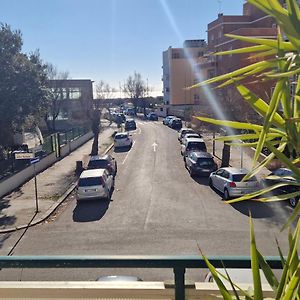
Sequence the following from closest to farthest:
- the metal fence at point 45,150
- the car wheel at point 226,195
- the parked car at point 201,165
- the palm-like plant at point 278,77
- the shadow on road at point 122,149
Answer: the palm-like plant at point 278,77 → the car wheel at point 226,195 → the metal fence at point 45,150 → the parked car at point 201,165 → the shadow on road at point 122,149

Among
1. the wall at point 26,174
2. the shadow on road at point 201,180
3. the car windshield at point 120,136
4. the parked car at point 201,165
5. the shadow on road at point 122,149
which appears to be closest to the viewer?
the wall at point 26,174

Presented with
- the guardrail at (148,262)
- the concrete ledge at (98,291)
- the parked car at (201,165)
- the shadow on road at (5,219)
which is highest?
the guardrail at (148,262)

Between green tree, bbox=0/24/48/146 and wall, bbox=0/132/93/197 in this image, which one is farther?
green tree, bbox=0/24/48/146

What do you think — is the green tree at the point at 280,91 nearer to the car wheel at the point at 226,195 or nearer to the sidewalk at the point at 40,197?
the sidewalk at the point at 40,197

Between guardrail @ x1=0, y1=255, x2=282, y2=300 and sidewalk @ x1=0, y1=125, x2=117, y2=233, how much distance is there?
11.3 m

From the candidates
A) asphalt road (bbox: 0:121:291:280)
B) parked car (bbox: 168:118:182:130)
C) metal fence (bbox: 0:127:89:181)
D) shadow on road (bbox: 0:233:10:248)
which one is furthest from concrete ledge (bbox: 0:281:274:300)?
parked car (bbox: 168:118:182:130)

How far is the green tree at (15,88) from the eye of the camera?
19672 millimetres

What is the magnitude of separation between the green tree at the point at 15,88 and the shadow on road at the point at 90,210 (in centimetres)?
732

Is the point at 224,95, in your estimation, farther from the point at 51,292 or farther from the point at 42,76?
the point at 51,292

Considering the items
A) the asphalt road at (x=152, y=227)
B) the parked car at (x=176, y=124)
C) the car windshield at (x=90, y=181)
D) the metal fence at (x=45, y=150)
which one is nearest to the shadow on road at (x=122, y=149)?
the metal fence at (x=45, y=150)

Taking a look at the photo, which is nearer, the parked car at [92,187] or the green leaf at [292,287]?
the green leaf at [292,287]

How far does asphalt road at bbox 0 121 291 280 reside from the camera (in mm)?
10297

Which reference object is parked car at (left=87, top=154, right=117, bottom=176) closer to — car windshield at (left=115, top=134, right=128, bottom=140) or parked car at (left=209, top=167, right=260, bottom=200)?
parked car at (left=209, top=167, right=260, bottom=200)

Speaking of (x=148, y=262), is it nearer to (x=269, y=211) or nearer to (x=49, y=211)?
(x=269, y=211)
